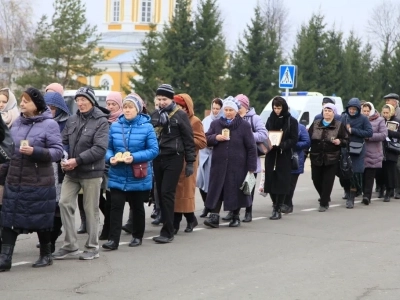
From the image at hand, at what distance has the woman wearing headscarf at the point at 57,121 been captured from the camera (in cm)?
1067

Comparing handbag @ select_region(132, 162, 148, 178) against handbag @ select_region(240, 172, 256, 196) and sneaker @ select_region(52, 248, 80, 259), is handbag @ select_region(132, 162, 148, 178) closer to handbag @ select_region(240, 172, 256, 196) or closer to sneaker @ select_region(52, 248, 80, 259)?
sneaker @ select_region(52, 248, 80, 259)

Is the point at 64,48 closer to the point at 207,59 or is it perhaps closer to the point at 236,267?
the point at 207,59

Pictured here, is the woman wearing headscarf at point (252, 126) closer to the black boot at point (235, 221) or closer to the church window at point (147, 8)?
the black boot at point (235, 221)

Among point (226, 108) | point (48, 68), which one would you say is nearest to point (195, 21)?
point (48, 68)

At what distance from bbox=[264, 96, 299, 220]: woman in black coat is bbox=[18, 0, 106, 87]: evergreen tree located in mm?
39263

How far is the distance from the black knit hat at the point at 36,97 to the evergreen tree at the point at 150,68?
42974 millimetres

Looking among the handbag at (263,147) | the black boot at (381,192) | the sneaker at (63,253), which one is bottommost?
the black boot at (381,192)

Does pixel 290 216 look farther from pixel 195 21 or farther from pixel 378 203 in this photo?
pixel 195 21

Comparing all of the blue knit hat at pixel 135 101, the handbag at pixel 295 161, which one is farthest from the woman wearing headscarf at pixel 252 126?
the blue knit hat at pixel 135 101

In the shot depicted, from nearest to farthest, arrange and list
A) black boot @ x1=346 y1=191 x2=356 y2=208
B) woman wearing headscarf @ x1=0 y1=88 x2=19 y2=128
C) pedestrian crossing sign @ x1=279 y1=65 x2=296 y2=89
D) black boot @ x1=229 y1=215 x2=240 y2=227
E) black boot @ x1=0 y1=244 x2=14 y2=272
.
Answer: black boot @ x1=0 y1=244 x2=14 y2=272
woman wearing headscarf @ x1=0 y1=88 x2=19 y2=128
black boot @ x1=229 y1=215 x2=240 y2=227
black boot @ x1=346 y1=191 x2=356 y2=208
pedestrian crossing sign @ x1=279 y1=65 x2=296 y2=89

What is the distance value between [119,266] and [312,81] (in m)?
53.6

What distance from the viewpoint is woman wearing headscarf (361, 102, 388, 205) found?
17.3 meters

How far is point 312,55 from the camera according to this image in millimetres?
62219

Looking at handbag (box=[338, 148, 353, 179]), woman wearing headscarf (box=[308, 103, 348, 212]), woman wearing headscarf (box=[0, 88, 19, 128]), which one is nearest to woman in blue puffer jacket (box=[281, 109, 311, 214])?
woman wearing headscarf (box=[308, 103, 348, 212])
